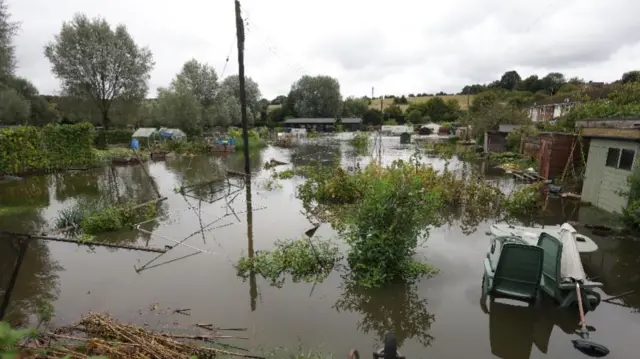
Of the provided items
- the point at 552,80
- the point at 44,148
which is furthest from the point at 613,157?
the point at 552,80

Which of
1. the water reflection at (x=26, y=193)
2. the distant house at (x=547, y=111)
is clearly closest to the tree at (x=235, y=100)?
the water reflection at (x=26, y=193)

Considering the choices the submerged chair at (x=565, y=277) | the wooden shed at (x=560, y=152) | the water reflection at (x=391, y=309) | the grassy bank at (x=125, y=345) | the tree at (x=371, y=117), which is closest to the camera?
the grassy bank at (x=125, y=345)

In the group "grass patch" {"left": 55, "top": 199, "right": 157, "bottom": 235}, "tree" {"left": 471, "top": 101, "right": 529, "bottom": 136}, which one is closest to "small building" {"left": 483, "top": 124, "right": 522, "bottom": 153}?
"tree" {"left": 471, "top": 101, "right": 529, "bottom": 136}

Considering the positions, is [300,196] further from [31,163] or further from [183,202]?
[31,163]

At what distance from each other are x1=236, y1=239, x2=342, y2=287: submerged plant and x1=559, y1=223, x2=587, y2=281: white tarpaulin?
4648 mm

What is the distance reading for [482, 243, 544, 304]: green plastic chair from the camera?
5.70 m

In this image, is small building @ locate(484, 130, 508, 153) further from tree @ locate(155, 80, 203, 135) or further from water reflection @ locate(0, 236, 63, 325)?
tree @ locate(155, 80, 203, 135)

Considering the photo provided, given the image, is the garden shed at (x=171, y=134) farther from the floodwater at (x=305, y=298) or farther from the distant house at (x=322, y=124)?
the distant house at (x=322, y=124)

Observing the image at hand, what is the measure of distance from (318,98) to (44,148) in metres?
75.8

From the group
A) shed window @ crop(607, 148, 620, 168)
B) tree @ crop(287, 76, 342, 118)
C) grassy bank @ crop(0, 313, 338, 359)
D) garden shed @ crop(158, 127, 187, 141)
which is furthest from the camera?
tree @ crop(287, 76, 342, 118)

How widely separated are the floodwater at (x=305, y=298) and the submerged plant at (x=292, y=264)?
282 mm

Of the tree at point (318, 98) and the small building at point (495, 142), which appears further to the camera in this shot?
the tree at point (318, 98)

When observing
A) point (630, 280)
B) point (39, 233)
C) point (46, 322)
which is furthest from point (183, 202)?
point (630, 280)

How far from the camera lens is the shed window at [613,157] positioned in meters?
11.4
